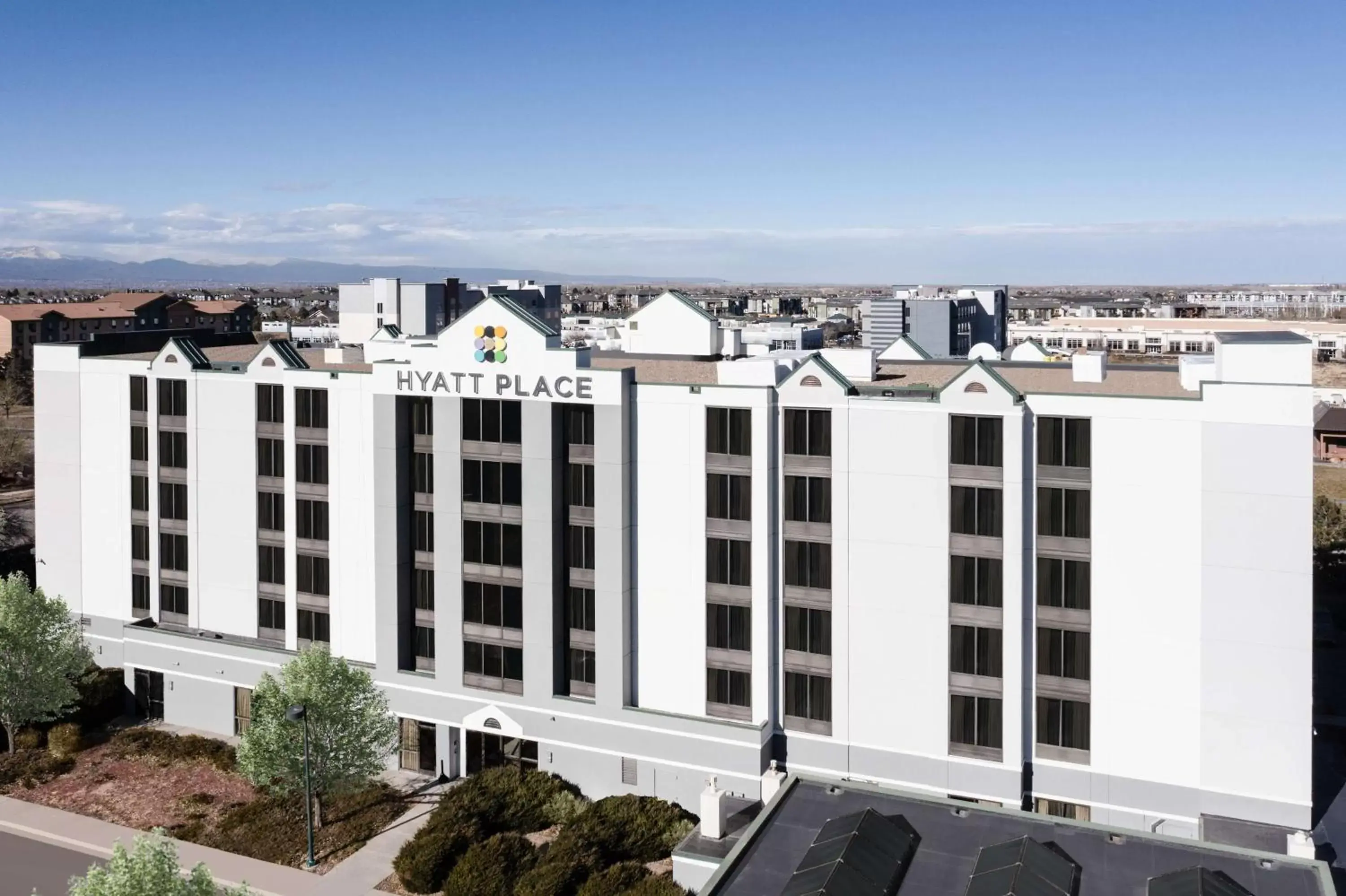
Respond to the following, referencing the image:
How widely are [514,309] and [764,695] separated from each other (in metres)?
19.2

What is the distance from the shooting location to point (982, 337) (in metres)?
128

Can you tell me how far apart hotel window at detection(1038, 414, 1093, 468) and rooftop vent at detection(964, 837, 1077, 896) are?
1620cm

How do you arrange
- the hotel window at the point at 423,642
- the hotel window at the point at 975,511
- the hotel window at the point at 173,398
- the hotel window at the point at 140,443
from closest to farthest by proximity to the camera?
the hotel window at the point at 975,511, the hotel window at the point at 423,642, the hotel window at the point at 173,398, the hotel window at the point at 140,443

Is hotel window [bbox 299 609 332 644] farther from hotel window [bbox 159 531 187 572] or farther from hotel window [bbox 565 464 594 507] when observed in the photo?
hotel window [bbox 565 464 594 507]

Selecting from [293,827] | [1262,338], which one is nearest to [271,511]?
[293,827]

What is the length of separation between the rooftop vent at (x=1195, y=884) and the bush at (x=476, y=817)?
79.7ft

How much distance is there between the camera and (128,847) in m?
45.2

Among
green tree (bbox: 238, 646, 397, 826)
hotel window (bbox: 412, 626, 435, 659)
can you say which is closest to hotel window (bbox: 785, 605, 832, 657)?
hotel window (bbox: 412, 626, 435, 659)

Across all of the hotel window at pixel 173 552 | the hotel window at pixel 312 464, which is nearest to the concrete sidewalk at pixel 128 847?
the hotel window at pixel 173 552

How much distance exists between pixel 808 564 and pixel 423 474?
18.1m

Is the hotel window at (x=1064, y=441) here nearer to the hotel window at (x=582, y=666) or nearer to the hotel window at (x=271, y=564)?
the hotel window at (x=582, y=666)

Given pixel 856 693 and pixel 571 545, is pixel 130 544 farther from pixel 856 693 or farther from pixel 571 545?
pixel 856 693

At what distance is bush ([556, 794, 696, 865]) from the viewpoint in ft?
140

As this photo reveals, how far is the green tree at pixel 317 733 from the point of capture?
45.8 metres
